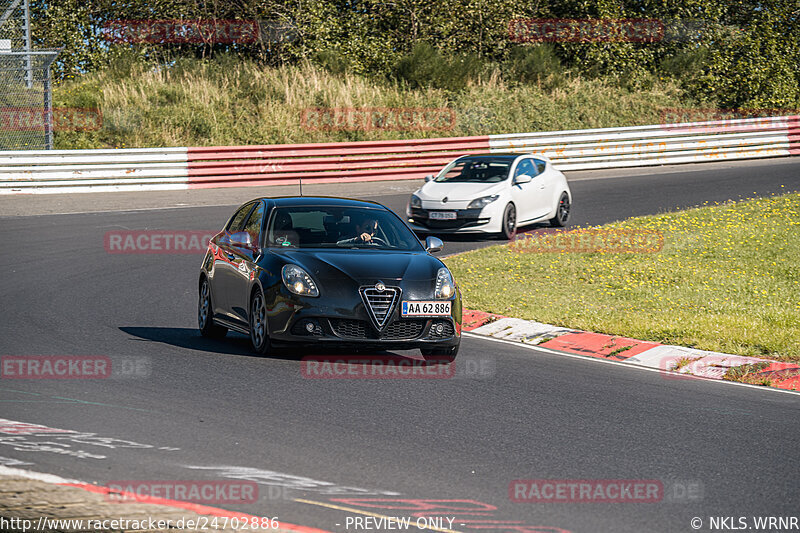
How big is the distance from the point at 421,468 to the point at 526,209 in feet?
46.1

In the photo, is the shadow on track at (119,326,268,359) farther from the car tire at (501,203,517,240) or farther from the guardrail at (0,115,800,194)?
the guardrail at (0,115,800,194)

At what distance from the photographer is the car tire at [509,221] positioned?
19281 mm

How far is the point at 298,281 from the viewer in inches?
377

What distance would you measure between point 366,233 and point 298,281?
1421mm

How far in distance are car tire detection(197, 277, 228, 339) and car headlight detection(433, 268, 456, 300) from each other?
104 inches

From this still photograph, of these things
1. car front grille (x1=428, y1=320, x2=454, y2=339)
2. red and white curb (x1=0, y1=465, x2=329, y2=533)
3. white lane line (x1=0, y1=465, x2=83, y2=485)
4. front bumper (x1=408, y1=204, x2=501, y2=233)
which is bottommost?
front bumper (x1=408, y1=204, x2=501, y2=233)

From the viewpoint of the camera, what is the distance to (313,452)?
6.72 metres

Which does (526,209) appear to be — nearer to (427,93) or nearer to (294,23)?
(427,93)

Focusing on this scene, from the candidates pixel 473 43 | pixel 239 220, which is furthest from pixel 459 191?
pixel 473 43

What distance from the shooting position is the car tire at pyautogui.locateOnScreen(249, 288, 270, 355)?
32.1 feet

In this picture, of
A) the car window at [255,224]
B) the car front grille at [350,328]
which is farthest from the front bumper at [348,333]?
the car window at [255,224]

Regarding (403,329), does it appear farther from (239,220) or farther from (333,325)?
(239,220)

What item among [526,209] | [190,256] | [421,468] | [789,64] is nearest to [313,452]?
[421,468]

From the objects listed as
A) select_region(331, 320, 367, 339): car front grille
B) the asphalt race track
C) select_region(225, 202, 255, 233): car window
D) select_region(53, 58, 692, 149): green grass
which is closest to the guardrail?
select_region(53, 58, 692, 149): green grass
